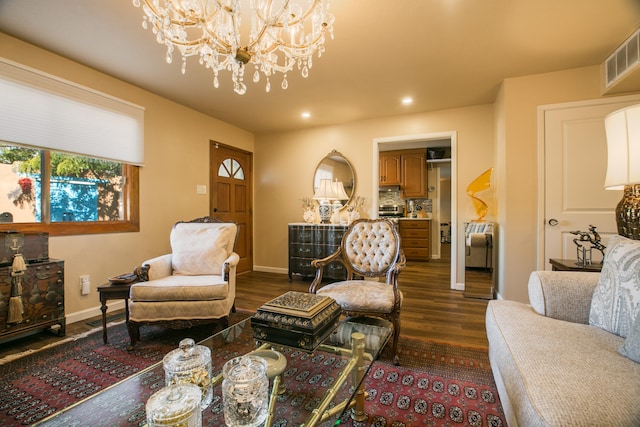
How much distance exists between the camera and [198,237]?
2.65m

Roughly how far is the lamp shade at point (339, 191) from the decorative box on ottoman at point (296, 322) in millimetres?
2833

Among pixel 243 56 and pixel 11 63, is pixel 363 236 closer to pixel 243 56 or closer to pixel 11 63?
pixel 243 56

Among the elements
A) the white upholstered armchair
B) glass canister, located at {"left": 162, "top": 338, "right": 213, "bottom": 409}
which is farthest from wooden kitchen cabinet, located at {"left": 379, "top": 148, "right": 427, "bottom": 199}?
glass canister, located at {"left": 162, "top": 338, "right": 213, "bottom": 409}

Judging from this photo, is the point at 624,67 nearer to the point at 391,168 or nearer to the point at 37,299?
the point at 391,168

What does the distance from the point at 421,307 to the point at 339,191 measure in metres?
1.95

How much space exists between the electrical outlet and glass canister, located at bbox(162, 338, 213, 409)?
2.41m

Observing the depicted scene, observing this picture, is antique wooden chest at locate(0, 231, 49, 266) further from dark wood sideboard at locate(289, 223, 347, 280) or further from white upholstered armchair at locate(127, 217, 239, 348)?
dark wood sideboard at locate(289, 223, 347, 280)

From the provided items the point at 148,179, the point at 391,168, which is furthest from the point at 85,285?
the point at 391,168

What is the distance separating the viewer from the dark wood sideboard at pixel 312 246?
154 inches

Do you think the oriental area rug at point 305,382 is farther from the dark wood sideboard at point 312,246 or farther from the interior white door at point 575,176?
the dark wood sideboard at point 312,246

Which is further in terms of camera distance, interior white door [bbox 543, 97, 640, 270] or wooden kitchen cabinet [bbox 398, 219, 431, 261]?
wooden kitchen cabinet [bbox 398, 219, 431, 261]

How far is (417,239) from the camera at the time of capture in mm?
6094

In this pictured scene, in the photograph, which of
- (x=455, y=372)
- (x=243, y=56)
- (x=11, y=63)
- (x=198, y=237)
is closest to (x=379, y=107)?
(x=243, y=56)

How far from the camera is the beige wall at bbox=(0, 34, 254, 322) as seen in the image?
2555 millimetres
